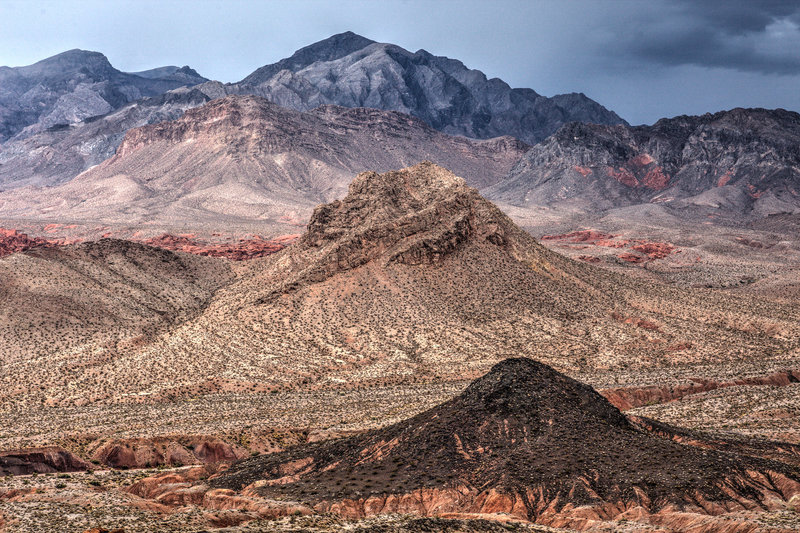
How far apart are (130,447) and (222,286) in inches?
2227

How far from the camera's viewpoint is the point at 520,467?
1303 inches

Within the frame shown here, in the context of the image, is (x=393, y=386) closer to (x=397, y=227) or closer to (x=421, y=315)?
(x=421, y=315)

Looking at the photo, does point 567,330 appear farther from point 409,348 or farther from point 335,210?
point 335,210

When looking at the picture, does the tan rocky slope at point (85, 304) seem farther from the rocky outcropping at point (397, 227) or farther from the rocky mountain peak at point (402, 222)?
the rocky mountain peak at point (402, 222)

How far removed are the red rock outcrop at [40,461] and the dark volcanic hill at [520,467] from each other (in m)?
10.6

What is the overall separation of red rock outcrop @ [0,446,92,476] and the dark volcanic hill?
34.7 feet

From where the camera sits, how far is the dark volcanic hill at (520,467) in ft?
100

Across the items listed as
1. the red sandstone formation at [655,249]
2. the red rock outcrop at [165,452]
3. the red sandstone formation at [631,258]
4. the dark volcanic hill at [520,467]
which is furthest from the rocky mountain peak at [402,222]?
the red sandstone formation at [655,249]

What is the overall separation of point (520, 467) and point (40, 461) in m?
27.8

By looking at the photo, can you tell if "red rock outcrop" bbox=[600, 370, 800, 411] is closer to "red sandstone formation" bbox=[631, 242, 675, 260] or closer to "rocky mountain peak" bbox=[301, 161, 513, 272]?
"rocky mountain peak" bbox=[301, 161, 513, 272]

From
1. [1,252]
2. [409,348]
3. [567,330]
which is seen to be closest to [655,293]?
[567,330]

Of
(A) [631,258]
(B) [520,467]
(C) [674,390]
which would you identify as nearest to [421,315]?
(C) [674,390]

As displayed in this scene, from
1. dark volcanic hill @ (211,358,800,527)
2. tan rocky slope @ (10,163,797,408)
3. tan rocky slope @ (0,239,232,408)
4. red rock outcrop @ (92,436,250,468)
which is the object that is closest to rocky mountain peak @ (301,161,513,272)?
tan rocky slope @ (10,163,797,408)

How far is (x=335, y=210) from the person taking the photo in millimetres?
93500
